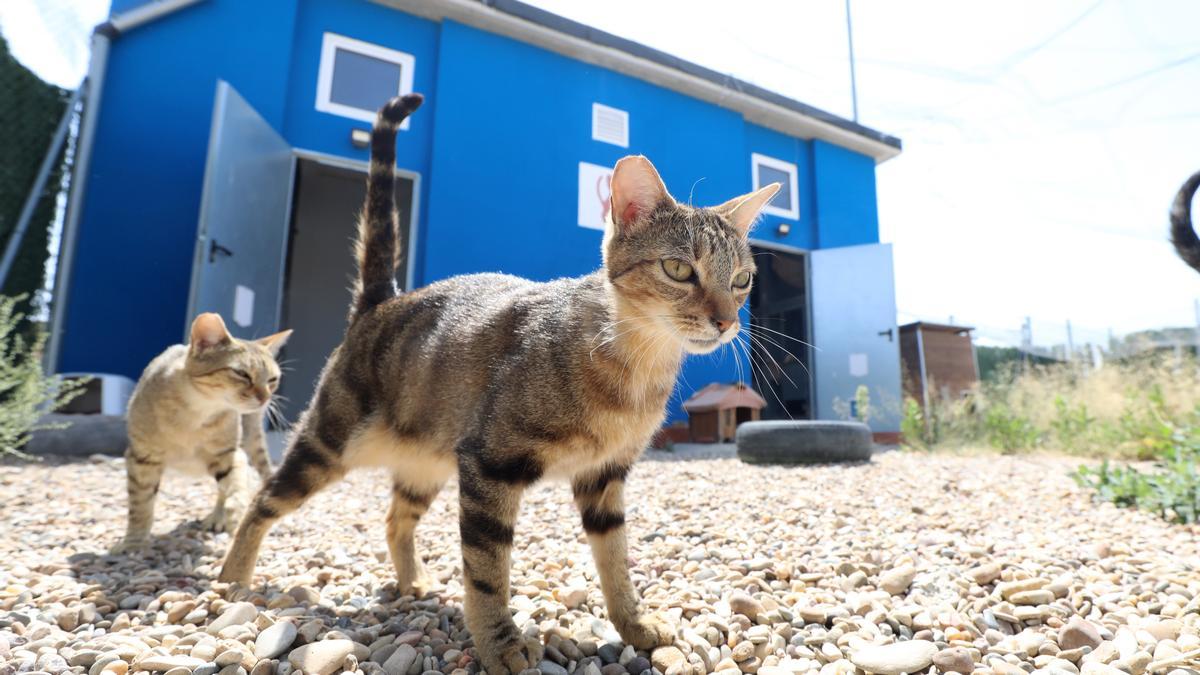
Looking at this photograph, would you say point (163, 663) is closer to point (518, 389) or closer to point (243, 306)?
point (518, 389)

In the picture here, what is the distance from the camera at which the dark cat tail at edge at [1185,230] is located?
2691 millimetres

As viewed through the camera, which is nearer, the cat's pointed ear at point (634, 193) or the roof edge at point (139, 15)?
the cat's pointed ear at point (634, 193)

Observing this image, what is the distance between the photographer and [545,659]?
174 centimetres

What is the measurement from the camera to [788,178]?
1016 centimetres

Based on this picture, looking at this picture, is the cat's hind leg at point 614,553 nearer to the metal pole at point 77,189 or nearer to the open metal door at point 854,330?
the metal pole at point 77,189

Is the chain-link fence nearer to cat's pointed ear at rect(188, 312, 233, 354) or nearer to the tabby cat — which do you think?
the tabby cat

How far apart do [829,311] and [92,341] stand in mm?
9501

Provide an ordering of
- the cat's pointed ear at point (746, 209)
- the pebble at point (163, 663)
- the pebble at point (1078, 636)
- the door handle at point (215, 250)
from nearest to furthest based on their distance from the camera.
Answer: the pebble at point (163, 663), the pebble at point (1078, 636), the cat's pointed ear at point (746, 209), the door handle at point (215, 250)

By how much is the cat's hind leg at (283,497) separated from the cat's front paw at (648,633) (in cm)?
123

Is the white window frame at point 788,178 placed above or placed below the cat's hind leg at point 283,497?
above

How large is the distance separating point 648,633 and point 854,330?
891 centimetres

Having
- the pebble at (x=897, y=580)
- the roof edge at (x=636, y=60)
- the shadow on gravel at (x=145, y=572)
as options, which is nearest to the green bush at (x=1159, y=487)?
the pebble at (x=897, y=580)

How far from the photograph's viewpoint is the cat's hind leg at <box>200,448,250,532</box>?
3406 mm

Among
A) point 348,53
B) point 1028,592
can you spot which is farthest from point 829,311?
point 1028,592
